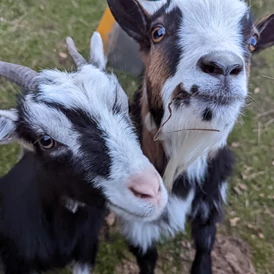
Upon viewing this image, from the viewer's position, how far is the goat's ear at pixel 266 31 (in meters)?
2.76

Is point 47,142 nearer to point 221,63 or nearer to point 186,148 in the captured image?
point 186,148

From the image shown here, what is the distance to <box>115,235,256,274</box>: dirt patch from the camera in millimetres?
3704

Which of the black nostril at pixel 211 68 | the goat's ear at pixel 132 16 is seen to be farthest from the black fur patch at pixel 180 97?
the goat's ear at pixel 132 16

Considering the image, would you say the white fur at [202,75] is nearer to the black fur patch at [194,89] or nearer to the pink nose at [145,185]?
the black fur patch at [194,89]

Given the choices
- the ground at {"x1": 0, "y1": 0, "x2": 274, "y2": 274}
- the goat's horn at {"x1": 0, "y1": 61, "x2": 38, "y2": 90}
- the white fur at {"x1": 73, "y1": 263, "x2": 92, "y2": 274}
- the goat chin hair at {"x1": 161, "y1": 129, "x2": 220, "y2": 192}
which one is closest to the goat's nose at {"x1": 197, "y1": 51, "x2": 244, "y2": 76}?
the goat chin hair at {"x1": 161, "y1": 129, "x2": 220, "y2": 192}

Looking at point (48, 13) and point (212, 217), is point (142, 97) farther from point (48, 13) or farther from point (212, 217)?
point (48, 13)

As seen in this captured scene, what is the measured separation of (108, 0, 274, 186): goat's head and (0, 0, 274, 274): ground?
1.18 meters

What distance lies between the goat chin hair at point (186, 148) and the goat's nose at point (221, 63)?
15.3 inches

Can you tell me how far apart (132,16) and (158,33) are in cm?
26

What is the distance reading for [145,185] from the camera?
2.17 metres

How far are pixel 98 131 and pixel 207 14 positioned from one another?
2.39ft

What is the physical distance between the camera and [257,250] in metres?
3.89

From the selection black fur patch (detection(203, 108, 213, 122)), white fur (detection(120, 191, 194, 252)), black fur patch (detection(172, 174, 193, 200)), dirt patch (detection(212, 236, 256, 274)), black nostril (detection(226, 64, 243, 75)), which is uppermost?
black nostril (detection(226, 64, 243, 75))

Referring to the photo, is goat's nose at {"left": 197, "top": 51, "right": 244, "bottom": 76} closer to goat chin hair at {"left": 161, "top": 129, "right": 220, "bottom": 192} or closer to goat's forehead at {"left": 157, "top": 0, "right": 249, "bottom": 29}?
goat's forehead at {"left": 157, "top": 0, "right": 249, "bottom": 29}
